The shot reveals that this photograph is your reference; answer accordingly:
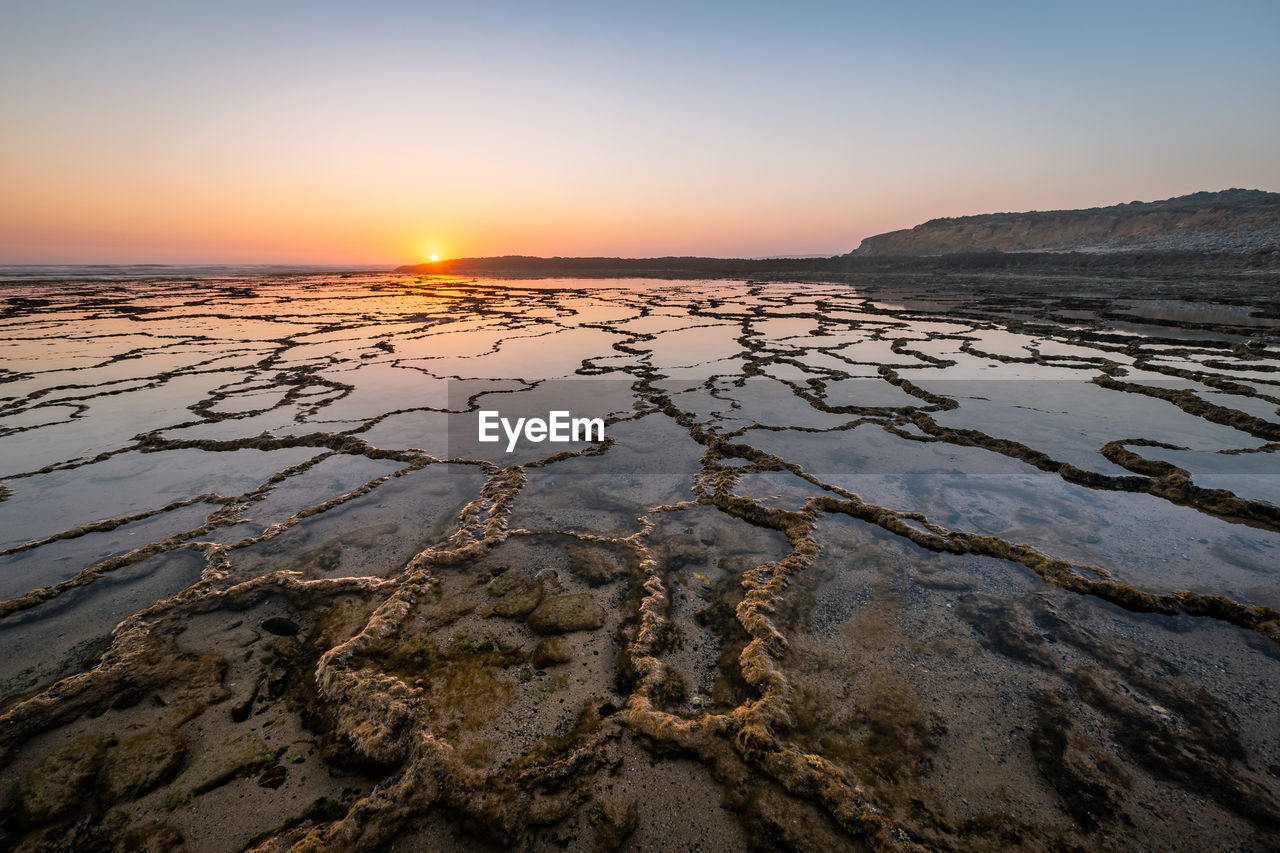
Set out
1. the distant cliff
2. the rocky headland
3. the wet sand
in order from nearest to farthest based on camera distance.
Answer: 1. the wet sand
2. the rocky headland
3. the distant cliff


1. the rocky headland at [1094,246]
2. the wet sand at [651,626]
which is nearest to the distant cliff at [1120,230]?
the rocky headland at [1094,246]

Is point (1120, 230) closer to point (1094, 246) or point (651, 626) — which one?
point (1094, 246)

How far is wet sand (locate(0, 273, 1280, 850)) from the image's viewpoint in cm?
153

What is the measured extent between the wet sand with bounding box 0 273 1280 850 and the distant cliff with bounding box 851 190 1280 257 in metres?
A: 36.5

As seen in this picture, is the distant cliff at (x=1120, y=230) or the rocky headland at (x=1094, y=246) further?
the distant cliff at (x=1120, y=230)

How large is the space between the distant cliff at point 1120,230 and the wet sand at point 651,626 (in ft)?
120

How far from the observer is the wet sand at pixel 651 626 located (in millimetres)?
1528

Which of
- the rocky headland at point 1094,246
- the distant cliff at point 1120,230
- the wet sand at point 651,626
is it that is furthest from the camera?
the distant cliff at point 1120,230

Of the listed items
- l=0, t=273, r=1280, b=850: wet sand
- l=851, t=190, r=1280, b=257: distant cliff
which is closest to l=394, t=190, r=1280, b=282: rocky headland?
l=851, t=190, r=1280, b=257: distant cliff

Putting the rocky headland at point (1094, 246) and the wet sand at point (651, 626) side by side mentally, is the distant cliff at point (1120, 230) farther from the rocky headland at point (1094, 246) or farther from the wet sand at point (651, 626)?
the wet sand at point (651, 626)

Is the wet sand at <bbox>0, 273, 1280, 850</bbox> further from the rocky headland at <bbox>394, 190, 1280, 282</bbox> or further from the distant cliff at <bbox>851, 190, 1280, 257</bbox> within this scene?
the distant cliff at <bbox>851, 190, 1280, 257</bbox>

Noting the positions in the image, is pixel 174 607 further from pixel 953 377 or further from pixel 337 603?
pixel 953 377

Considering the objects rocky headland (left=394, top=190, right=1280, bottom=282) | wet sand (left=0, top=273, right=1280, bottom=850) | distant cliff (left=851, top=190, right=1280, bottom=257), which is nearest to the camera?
wet sand (left=0, top=273, right=1280, bottom=850)

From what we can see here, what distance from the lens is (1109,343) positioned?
28.0 feet
